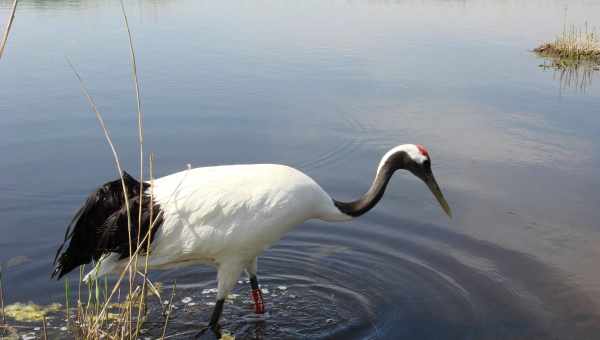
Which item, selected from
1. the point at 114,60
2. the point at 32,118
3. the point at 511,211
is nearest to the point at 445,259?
the point at 511,211

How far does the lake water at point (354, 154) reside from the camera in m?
5.71

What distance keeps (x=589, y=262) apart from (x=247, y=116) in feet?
17.2

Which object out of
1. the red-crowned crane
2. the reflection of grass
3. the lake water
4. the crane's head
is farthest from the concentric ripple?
the reflection of grass

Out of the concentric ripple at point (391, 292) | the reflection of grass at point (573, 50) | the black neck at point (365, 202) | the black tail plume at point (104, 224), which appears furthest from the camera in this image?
the reflection of grass at point (573, 50)

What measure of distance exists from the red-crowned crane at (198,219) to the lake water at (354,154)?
2.12ft

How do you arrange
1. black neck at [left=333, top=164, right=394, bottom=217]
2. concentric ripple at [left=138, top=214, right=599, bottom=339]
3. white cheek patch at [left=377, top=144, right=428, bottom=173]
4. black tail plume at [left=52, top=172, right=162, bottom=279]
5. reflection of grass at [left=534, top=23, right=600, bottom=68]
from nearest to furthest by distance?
1. black tail plume at [left=52, top=172, right=162, bottom=279]
2. concentric ripple at [left=138, top=214, right=599, bottom=339]
3. black neck at [left=333, top=164, right=394, bottom=217]
4. white cheek patch at [left=377, top=144, right=428, bottom=173]
5. reflection of grass at [left=534, top=23, right=600, bottom=68]

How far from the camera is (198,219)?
5078mm

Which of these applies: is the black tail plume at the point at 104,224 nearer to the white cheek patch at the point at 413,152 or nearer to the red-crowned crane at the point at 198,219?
the red-crowned crane at the point at 198,219

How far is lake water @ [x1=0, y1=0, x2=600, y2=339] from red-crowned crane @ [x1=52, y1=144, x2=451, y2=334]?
646mm

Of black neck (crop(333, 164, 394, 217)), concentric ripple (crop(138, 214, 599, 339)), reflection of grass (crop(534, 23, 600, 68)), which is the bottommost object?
concentric ripple (crop(138, 214, 599, 339))

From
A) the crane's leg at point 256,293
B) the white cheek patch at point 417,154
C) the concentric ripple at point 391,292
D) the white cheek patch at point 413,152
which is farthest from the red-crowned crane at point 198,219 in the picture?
the white cheek patch at point 417,154

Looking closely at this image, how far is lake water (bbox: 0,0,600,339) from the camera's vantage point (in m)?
5.71

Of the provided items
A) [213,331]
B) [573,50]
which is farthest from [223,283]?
[573,50]

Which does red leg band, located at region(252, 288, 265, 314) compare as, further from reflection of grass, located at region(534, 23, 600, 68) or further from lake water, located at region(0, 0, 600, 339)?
reflection of grass, located at region(534, 23, 600, 68)
